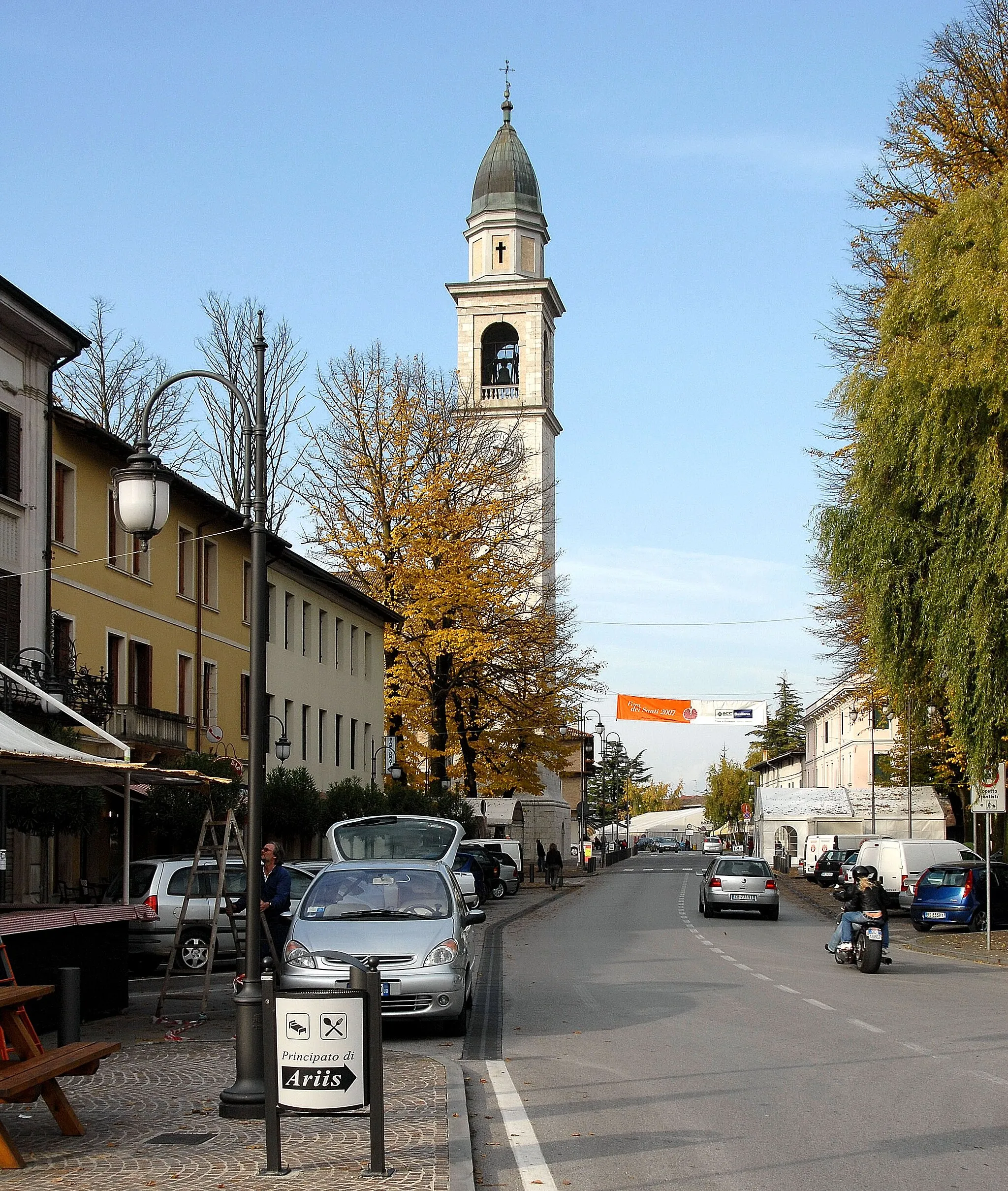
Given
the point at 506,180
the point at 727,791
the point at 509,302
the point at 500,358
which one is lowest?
the point at 727,791

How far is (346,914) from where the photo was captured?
14.6 meters

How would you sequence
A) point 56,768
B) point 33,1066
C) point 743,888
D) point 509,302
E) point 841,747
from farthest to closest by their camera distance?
point 841,747 → point 509,302 → point 743,888 → point 56,768 → point 33,1066

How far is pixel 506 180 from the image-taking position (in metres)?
87.2

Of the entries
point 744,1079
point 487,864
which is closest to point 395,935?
point 744,1079

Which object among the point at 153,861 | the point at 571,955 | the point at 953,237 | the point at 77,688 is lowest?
the point at 571,955

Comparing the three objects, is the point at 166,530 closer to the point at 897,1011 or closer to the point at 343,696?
the point at 343,696

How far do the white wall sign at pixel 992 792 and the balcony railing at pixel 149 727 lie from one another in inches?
633

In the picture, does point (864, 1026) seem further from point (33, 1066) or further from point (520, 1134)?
point (33, 1066)

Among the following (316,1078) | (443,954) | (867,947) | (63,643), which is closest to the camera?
(316,1078)

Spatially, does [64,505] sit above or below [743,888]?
above

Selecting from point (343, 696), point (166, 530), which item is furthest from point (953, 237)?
point (343, 696)

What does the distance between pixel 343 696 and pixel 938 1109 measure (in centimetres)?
4206

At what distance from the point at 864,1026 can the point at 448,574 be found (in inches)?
1264

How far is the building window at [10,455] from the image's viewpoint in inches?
1073
